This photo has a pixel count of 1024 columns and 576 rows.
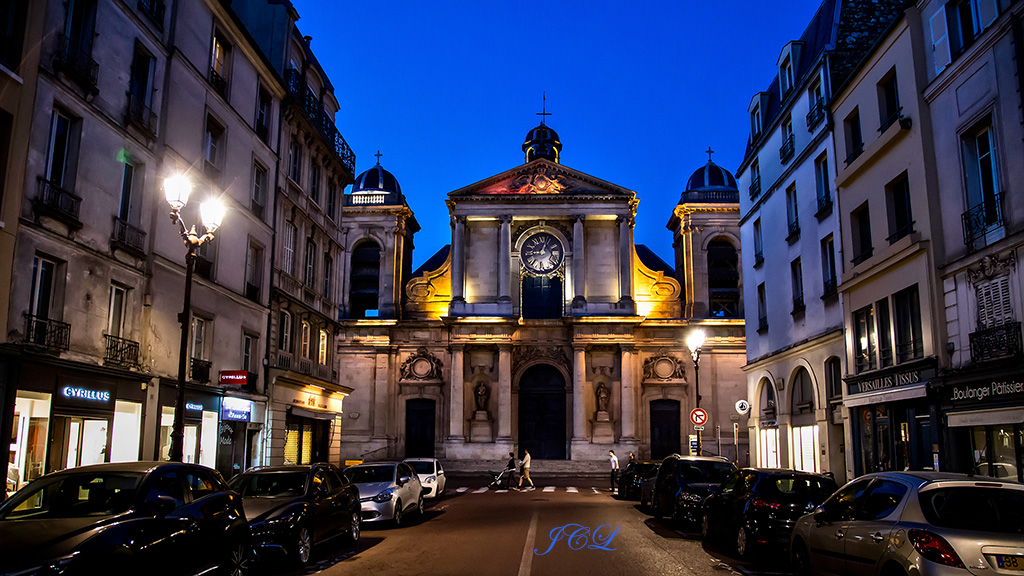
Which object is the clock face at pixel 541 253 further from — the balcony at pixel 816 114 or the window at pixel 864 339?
the window at pixel 864 339

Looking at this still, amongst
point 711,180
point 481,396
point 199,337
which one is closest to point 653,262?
point 711,180

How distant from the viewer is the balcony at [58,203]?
49.5 ft

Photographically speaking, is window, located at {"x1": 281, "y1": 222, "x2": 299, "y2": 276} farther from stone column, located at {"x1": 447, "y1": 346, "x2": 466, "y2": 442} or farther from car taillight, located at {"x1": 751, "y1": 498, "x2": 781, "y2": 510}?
stone column, located at {"x1": 447, "y1": 346, "x2": 466, "y2": 442}

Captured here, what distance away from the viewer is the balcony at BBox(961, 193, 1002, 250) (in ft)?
51.7

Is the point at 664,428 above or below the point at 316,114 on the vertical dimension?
below

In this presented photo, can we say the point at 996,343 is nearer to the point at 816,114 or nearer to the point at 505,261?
the point at 816,114

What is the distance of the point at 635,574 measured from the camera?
1099 centimetres

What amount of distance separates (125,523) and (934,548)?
7.80 m

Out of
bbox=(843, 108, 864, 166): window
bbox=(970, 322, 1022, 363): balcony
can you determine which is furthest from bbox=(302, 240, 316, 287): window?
bbox=(970, 322, 1022, 363): balcony

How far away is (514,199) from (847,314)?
30106 millimetres

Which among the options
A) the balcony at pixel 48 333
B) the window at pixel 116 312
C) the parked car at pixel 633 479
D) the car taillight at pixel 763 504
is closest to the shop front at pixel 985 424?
the car taillight at pixel 763 504

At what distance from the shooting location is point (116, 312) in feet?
59.3

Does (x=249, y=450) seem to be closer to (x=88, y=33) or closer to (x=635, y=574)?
(x=88, y=33)

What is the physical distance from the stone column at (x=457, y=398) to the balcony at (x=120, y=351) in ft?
101
